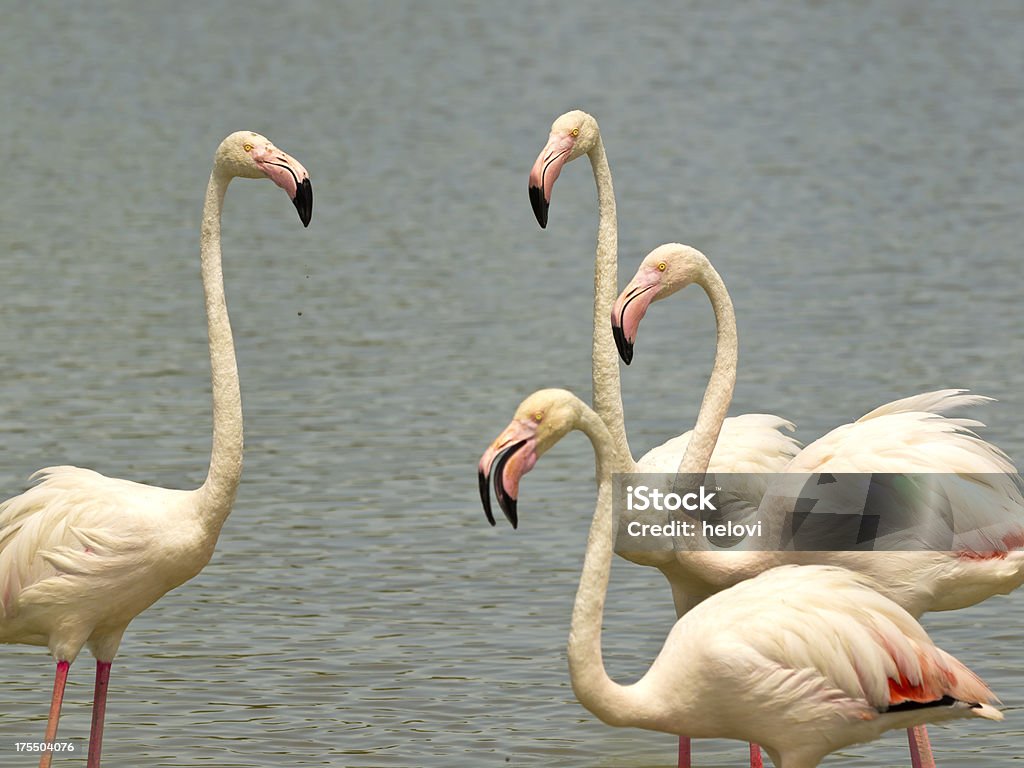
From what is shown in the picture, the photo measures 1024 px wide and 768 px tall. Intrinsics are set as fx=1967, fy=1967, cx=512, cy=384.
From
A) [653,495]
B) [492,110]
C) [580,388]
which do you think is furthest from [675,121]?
[653,495]

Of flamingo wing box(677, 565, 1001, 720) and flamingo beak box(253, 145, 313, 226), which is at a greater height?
flamingo beak box(253, 145, 313, 226)

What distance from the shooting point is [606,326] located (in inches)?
356

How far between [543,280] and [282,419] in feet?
19.7

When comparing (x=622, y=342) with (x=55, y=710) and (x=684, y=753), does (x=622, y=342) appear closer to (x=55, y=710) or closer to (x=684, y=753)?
(x=684, y=753)

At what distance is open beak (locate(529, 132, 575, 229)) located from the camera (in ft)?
28.9

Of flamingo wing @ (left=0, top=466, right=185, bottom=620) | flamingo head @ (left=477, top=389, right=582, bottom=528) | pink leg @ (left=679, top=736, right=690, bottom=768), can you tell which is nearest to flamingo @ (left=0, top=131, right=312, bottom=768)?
flamingo wing @ (left=0, top=466, right=185, bottom=620)

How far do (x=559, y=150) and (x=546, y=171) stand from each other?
17 cm

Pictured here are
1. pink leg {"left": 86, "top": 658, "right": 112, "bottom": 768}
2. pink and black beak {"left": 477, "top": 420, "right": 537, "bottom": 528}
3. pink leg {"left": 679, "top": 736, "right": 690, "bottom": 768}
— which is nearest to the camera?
pink and black beak {"left": 477, "top": 420, "right": 537, "bottom": 528}

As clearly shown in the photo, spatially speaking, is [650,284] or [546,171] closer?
[650,284]

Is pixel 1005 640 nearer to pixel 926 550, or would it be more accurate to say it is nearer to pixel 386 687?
pixel 926 550

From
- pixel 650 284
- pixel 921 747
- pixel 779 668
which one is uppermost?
pixel 650 284

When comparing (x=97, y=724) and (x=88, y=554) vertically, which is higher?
(x=88, y=554)

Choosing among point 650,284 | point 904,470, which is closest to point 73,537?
point 650,284

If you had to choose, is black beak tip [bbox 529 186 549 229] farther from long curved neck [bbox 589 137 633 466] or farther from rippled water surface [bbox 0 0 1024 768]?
rippled water surface [bbox 0 0 1024 768]
